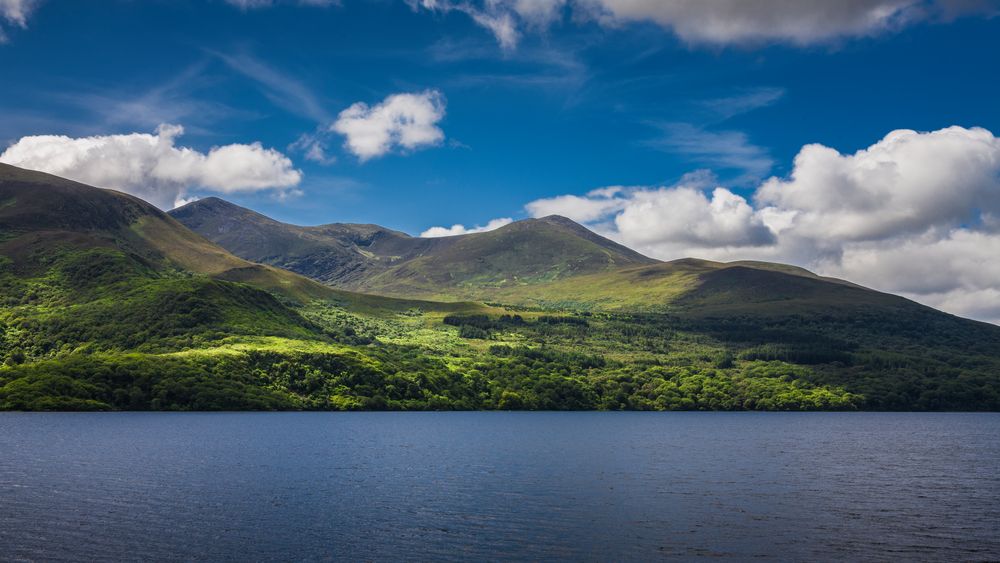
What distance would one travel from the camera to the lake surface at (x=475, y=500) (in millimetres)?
58281

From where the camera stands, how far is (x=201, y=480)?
91375 mm

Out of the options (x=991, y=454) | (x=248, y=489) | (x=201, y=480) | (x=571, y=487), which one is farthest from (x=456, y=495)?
(x=991, y=454)

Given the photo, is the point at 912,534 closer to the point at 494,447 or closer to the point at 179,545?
the point at 179,545

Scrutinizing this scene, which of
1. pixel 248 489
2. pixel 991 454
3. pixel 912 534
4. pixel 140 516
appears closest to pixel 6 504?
pixel 140 516

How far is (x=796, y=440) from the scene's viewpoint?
176000mm

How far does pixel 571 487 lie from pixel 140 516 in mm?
49251

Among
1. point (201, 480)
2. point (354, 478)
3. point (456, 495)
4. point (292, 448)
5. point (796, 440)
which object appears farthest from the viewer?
point (796, 440)

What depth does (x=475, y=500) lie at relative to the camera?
81.0 metres

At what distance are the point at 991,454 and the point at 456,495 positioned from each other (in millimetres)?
115526

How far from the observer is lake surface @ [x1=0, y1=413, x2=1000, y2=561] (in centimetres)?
5828

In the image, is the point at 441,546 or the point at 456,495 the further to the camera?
the point at 456,495

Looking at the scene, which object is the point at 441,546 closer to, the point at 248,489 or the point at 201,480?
the point at 248,489

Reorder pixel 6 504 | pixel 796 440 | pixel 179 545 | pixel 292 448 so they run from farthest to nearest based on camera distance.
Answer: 1. pixel 796 440
2. pixel 292 448
3. pixel 6 504
4. pixel 179 545

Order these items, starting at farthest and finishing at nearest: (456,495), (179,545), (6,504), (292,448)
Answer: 1. (292,448)
2. (456,495)
3. (6,504)
4. (179,545)
